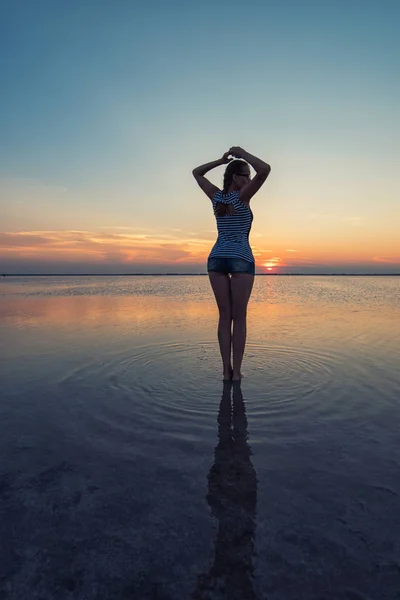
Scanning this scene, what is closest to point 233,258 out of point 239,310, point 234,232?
point 234,232

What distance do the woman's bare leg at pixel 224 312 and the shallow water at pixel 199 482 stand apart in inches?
11.1

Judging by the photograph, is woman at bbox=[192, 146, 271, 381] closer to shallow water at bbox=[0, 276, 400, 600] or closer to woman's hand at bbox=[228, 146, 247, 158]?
woman's hand at bbox=[228, 146, 247, 158]

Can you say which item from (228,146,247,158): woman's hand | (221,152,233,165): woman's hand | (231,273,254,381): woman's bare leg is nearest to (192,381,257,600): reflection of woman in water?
(231,273,254,381): woman's bare leg

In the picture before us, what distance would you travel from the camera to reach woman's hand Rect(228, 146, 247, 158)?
15.1ft

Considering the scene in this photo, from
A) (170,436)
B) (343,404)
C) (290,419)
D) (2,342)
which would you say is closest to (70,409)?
(170,436)

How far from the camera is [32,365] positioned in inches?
229

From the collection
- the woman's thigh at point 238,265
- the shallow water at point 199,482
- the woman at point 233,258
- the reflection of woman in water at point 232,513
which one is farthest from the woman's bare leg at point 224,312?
the reflection of woman in water at point 232,513

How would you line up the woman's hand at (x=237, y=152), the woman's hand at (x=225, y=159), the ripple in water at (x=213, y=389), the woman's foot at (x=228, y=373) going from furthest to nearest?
the woman's foot at (x=228, y=373), the woman's hand at (x=225, y=159), the woman's hand at (x=237, y=152), the ripple in water at (x=213, y=389)

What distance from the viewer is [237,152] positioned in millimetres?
4695

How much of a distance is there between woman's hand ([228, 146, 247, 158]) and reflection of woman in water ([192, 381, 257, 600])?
3161mm

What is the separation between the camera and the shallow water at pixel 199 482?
176 cm

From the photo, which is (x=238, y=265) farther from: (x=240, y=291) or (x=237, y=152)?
(x=237, y=152)

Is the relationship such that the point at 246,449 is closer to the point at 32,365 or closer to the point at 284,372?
the point at 284,372

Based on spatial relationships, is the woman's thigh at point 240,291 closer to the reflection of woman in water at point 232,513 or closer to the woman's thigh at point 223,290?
the woman's thigh at point 223,290
